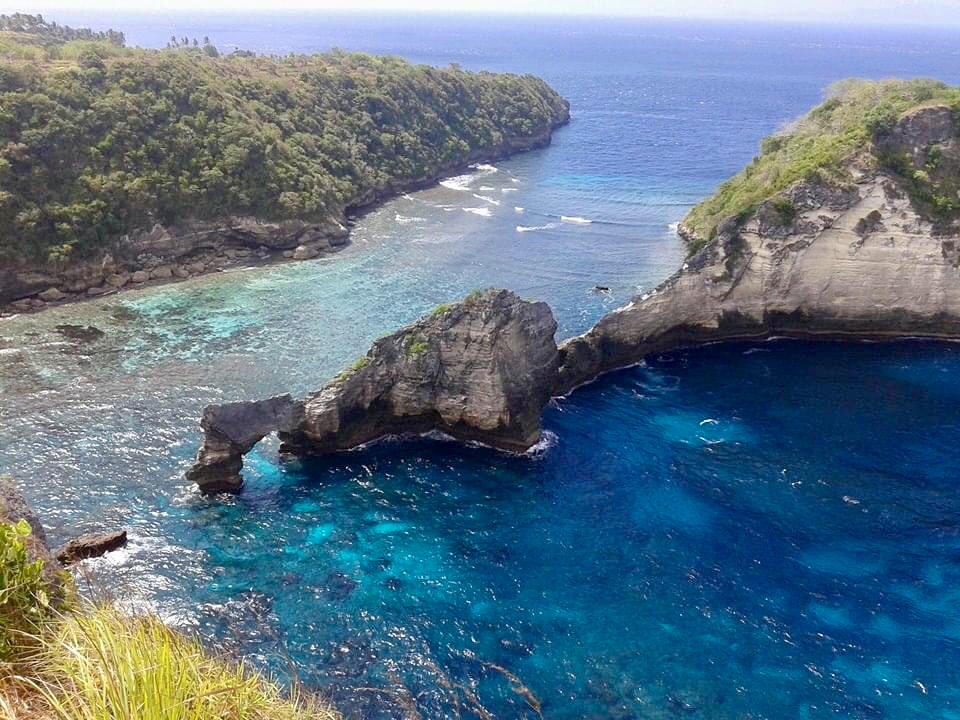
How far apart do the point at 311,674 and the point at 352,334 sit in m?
30.7

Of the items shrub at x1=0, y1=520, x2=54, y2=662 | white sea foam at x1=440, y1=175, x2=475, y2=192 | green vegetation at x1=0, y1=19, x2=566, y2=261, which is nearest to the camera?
shrub at x1=0, y1=520, x2=54, y2=662

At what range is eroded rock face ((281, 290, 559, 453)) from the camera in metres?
40.5

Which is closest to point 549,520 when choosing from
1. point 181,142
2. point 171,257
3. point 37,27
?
point 171,257

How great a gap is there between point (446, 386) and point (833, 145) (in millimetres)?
36013

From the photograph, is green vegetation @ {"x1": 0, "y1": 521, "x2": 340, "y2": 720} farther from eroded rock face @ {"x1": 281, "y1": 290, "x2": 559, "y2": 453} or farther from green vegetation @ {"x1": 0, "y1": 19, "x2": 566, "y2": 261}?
green vegetation @ {"x1": 0, "y1": 19, "x2": 566, "y2": 261}

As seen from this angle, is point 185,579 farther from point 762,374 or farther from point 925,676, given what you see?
point 762,374

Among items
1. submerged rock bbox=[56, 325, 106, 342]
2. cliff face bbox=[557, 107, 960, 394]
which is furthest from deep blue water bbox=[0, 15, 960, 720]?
cliff face bbox=[557, 107, 960, 394]

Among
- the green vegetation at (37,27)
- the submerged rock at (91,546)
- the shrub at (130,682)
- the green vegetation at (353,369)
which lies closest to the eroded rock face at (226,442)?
the green vegetation at (353,369)

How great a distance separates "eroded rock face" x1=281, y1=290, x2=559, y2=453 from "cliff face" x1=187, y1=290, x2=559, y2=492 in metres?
0.06

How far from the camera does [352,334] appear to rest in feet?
178

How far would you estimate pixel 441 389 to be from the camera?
137ft

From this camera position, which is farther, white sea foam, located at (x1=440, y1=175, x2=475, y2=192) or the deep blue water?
white sea foam, located at (x1=440, y1=175, x2=475, y2=192)

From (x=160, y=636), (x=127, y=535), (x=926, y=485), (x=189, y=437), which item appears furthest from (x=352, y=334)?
(x=160, y=636)

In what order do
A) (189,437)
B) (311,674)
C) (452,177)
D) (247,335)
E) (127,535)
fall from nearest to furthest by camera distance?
1. (311,674)
2. (127,535)
3. (189,437)
4. (247,335)
5. (452,177)
